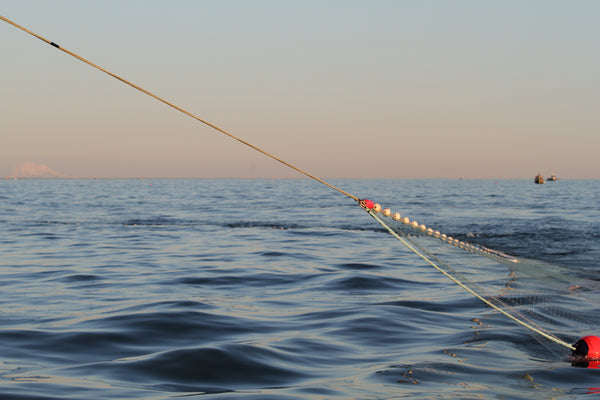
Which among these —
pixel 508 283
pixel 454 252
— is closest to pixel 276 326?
pixel 454 252

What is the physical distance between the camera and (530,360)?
8141mm

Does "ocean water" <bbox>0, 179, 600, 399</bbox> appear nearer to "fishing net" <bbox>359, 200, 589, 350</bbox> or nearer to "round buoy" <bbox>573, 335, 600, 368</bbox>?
"fishing net" <bbox>359, 200, 589, 350</bbox>

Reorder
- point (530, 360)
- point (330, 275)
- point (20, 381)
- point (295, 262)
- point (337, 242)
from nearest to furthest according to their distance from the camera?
point (20, 381) < point (530, 360) < point (330, 275) < point (295, 262) < point (337, 242)

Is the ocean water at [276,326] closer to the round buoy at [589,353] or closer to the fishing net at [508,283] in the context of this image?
the fishing net at [508,283]

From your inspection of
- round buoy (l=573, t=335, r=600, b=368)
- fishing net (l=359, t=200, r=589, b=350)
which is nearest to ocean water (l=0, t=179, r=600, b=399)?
fishing net (l=359, t=200, r=589, b=350)

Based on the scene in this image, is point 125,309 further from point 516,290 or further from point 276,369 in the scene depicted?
point 516,290

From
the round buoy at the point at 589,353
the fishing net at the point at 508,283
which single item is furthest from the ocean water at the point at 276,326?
the round buoy at the point at 589,353

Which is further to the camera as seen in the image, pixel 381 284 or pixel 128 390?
pixel 381 284

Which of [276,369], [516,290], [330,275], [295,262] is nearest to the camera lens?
[276,369]

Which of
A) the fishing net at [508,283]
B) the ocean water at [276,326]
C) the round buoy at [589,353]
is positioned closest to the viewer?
the ocean water at [276,326]

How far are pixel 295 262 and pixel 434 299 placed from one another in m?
6.73

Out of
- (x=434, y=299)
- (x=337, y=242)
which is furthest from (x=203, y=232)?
(x=434, y=299)

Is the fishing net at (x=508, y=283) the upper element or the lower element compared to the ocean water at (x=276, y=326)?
upper

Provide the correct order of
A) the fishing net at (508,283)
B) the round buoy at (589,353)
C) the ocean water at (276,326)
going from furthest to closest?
1. the fishing net at (508,283)
2. the round buoy at (589,353)
3. the ocean water at (276,326)
